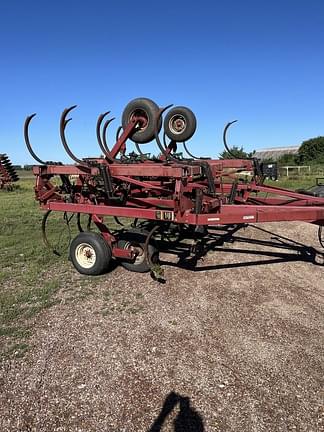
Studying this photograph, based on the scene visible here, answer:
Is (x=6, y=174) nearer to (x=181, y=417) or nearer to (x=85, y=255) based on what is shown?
(x=85, y=255)

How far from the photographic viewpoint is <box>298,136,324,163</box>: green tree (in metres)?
56.2

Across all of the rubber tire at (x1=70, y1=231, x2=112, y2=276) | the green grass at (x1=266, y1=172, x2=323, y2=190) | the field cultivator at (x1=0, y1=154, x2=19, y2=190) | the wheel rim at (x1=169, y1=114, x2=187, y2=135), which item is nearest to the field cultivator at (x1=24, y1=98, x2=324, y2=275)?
the rubber tire at (x1=70, y1=231, x2=112, y2=276)

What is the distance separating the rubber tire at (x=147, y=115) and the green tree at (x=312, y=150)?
54.2 meters

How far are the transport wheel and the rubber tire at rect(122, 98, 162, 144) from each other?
5.42 feet

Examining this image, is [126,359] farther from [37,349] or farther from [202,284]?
[202,284]

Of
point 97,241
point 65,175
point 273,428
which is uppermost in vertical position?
point 65,175

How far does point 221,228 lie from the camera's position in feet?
31.2

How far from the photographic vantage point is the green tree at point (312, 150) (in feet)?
184

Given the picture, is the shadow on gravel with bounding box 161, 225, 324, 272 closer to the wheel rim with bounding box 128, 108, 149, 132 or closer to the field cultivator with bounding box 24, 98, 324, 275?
the field cultivator with bounding box 24, 98, 324, 275

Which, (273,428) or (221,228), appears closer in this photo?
(273,428)

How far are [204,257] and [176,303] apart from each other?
2.24 meters

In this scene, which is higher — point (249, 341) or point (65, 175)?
point (65, 175)

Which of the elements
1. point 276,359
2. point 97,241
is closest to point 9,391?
point 276,359

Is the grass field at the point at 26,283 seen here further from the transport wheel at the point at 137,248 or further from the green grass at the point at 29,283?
the transport wheel at the point at 137,248
